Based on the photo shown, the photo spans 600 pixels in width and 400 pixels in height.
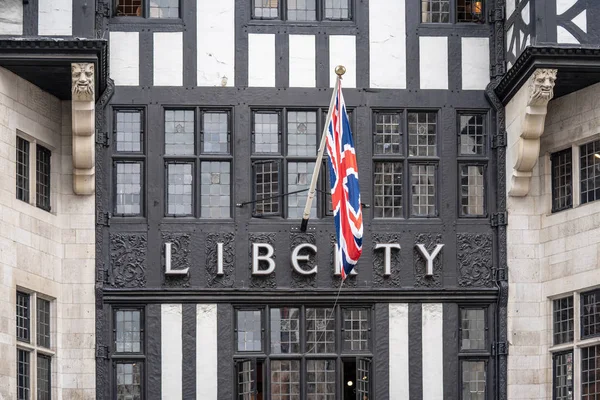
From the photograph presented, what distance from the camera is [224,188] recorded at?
87.3 feet

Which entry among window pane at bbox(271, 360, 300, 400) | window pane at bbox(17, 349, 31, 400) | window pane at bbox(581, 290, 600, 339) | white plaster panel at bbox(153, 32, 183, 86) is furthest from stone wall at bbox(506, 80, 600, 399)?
window pane at bbox(17, 349, 31, 400)

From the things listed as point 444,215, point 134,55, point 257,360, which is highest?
→ point 134,55

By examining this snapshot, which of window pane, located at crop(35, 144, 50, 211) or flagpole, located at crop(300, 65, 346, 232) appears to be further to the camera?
window pane, located at crop(35, 144, 50, 211)

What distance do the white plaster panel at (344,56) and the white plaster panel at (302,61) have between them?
0.30m

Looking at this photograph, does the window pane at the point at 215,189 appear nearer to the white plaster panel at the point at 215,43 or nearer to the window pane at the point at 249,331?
the white plaster panel at the point at 215,43

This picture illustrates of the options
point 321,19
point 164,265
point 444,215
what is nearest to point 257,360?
point 164,265

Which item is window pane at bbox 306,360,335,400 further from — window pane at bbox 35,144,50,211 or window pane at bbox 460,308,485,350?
window pane at bbox 35,144,50,211

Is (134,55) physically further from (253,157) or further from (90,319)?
(90,319)

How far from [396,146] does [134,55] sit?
4.57 m

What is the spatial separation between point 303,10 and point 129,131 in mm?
3549

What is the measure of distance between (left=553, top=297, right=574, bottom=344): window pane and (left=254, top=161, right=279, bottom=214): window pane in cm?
483

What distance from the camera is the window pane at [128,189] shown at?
87.0 ft

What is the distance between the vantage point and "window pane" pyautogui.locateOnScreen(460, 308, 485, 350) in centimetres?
2644

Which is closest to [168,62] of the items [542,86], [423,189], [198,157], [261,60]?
[261,60]
